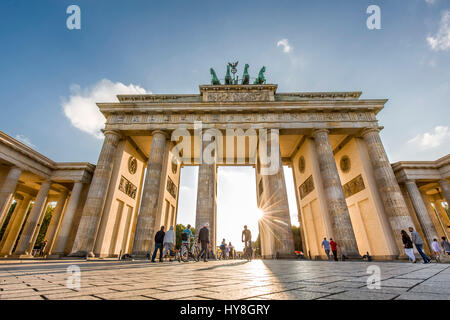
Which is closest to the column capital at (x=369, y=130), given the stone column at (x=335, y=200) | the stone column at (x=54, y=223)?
the stone column at (x=335, y=200)

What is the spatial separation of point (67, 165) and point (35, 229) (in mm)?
5827

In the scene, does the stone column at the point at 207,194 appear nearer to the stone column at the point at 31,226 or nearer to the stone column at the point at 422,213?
the stone column at the point at 31,226

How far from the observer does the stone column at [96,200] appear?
497 inches

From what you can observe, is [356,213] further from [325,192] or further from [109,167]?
[109,167]

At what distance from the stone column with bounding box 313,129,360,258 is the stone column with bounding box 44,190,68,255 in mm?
22560

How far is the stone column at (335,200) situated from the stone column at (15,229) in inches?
1071

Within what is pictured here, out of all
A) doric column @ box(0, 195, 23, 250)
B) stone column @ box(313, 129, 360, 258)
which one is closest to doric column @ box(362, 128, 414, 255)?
stone column @ box(313, 129, 360, 258)

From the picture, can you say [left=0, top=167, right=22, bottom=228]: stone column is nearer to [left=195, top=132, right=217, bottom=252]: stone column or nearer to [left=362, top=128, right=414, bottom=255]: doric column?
[left=195, top=132, right=217, bottom=252]: stone column

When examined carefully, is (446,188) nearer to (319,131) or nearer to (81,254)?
(319,131)

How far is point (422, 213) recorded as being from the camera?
51.4ft

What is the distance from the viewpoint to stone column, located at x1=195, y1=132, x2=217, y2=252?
13.2m
